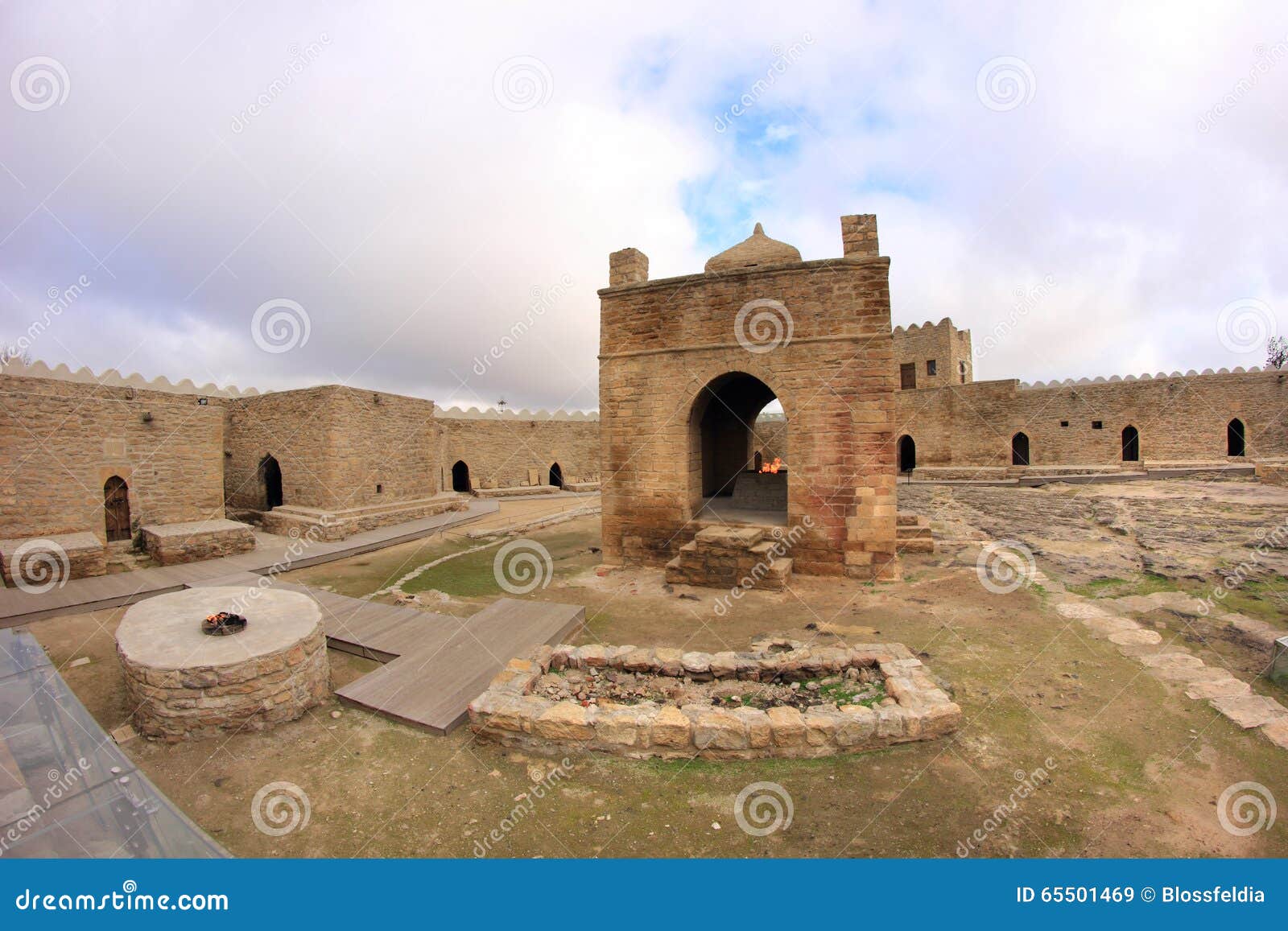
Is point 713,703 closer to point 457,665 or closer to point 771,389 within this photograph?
point 457,665

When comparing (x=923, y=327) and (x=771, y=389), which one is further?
(x=923, y=327)

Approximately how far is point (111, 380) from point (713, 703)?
15881mm

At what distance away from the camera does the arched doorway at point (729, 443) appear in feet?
39.6

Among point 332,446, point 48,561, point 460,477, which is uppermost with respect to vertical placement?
point 332,446

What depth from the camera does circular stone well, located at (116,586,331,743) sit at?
471cm

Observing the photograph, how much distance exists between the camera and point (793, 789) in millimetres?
3812

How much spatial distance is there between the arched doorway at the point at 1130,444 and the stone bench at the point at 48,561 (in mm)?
34424

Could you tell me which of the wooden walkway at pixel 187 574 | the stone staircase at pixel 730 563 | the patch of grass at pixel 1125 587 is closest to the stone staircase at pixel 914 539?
the patch of grass at pixel 1125 587

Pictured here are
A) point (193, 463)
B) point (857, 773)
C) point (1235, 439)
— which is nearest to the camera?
point (857, 773)

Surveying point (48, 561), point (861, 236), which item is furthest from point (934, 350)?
point (48, 561)

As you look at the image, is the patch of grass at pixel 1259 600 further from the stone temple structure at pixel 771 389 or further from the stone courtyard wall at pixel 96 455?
the stone courtyard wall at pixel 96 455

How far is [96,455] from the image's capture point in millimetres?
10906

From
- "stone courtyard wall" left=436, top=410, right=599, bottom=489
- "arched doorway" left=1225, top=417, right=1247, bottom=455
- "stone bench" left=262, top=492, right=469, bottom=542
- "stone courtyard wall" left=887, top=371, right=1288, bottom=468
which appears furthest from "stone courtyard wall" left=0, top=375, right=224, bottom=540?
"arched doorway" left=1225, top=417, right=1247, bottom=455

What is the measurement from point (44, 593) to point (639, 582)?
31.0ft
